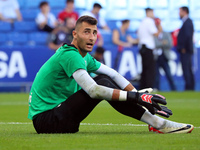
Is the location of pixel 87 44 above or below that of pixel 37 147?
above

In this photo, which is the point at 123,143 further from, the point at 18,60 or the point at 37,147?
the point at 18,60

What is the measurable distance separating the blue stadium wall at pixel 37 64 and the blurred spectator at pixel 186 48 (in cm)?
64

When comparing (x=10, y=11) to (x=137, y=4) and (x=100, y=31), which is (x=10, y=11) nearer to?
(x=100, y=31)

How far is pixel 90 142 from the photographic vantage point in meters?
5.04

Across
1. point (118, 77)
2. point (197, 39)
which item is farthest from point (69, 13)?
point (118, 77)

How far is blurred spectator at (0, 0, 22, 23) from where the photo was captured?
17891 millimetres

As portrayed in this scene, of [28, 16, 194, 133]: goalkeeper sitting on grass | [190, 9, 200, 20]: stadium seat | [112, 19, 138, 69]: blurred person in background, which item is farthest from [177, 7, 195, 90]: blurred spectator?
[28, 16, 194, 133]: goalkeeper sitting on grass

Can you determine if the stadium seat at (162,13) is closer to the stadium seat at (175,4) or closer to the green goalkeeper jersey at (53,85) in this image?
the stadium seat at (175,4)

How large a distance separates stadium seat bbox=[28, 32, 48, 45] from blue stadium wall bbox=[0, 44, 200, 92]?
1.01 metres

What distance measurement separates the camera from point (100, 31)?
61.1 ft

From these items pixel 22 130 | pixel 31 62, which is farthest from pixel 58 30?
pixel 22 130

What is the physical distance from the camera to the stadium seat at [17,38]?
58.5ft

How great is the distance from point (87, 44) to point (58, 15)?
12.2 m

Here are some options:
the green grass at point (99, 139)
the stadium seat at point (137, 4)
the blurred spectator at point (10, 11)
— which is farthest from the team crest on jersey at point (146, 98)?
the stadium seat at point (137, 4)
